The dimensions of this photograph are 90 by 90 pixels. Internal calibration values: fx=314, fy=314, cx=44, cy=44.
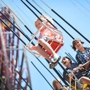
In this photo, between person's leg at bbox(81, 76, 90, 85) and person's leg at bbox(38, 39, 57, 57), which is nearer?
person's leg at bbox(81, 76, 90, 85)

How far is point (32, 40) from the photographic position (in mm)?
4781

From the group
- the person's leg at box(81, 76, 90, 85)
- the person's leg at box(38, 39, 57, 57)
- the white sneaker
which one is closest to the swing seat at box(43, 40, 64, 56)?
the person's leg at box(38, 39, 57, 57)

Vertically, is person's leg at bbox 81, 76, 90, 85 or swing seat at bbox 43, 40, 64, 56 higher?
swing seat at bbox 43, 40, 64, 56

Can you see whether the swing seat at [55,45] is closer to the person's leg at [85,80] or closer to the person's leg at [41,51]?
the person's leg at [41,51]

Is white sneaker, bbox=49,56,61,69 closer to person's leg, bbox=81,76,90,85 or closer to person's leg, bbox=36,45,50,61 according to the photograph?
person's leg, bbox=36,45,50,61

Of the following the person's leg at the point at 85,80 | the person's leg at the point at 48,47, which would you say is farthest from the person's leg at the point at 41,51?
the person's leg at the point at 85,80

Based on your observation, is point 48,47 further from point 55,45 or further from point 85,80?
point 85,80

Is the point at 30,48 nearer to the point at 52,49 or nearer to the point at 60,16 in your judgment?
the point at 52,49

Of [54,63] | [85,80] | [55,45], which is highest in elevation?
[55,45]

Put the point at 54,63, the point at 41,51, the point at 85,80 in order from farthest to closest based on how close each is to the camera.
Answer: the point at 41,51, the point at 54,63, the point at 85,80

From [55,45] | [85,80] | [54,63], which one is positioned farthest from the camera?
[55,45]

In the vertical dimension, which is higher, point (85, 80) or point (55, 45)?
point (55, 45)

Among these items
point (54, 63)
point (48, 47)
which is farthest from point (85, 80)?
point (48, 47)

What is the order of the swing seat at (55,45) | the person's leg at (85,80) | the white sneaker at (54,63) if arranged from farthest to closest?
the swing seat at (55,45)
the white sneaker at (54,63)
the person's leg at (85,80)
